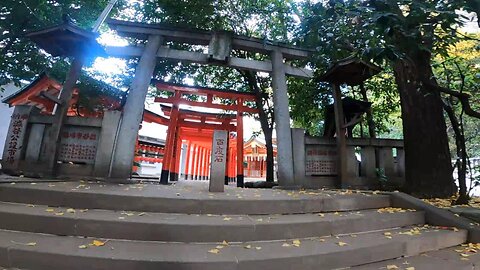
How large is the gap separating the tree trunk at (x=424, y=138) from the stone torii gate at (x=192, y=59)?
297 cm

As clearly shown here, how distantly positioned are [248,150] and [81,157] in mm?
14839

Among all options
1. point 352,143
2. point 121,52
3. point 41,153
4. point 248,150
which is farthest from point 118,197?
point 248,150

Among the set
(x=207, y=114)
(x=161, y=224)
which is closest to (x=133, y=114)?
(x=161, y=224)

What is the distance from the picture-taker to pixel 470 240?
15.5 ft

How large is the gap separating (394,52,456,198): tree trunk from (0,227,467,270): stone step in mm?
3730

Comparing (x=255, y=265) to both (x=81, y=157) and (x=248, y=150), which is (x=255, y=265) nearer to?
(x=81, y=157)

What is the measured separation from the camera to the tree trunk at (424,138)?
686 cm

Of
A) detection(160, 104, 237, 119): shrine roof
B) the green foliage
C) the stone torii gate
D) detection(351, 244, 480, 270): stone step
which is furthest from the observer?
detection(160, 104, 237, 119): shrine roof

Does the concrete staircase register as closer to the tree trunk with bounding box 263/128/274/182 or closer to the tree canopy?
the tree canopy

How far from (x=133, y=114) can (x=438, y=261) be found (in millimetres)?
6007

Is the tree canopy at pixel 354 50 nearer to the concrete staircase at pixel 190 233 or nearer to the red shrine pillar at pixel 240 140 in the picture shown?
the red shrine pillar at pixel 240 140

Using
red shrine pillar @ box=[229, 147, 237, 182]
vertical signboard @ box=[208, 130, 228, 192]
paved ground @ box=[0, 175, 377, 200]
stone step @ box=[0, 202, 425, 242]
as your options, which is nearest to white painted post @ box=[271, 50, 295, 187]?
paved ground @ box=[0, 175, 377, 200]

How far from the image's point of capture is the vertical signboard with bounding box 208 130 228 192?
5125 millimetres

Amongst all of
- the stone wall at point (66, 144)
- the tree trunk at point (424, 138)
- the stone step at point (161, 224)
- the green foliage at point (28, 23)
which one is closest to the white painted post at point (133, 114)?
the stone wall at point (66, 144)
